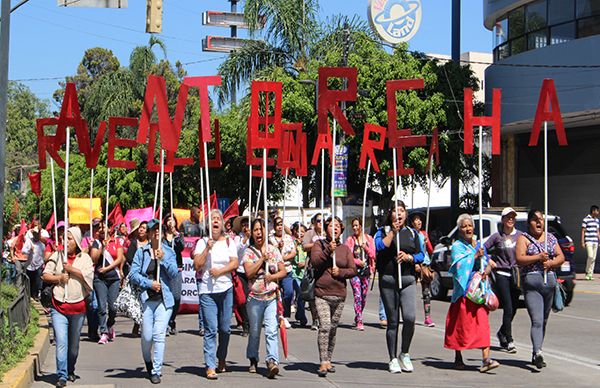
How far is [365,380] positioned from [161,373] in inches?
86.5

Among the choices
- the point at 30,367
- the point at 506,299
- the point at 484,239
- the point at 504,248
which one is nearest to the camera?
the point at 30,367

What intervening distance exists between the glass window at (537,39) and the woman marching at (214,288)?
23.5m

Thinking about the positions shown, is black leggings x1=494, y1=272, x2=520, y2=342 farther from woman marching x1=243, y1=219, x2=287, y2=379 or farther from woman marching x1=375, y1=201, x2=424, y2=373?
woman marching x1=243, y1=219, x2=287, y2=379

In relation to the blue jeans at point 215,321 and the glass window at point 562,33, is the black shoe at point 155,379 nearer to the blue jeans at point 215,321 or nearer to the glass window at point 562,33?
the blue jeans at point 215,321

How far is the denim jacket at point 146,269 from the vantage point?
1065 centimetres

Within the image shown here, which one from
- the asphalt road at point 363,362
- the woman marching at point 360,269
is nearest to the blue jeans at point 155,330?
the asphalt road at point 363,362

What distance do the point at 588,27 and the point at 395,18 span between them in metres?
8.14

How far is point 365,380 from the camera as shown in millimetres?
10336

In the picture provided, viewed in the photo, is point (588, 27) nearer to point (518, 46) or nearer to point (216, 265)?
point (518, 46)

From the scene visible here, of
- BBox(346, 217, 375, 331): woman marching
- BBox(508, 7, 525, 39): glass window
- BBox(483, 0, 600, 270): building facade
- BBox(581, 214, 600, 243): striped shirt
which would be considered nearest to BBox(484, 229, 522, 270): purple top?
BBox(346, 217, 375, 331): woman marching

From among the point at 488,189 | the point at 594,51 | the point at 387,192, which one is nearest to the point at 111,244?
the point at 594,51

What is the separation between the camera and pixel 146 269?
35.3 feet

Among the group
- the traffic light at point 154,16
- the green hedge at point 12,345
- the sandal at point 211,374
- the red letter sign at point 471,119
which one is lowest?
the sandal at point 211,374

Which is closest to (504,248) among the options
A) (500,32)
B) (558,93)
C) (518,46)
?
(558,93)
